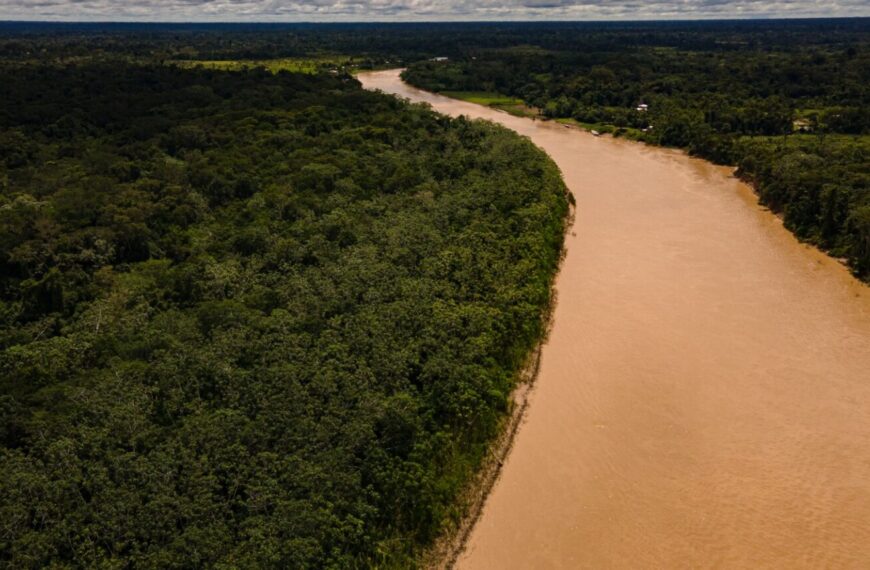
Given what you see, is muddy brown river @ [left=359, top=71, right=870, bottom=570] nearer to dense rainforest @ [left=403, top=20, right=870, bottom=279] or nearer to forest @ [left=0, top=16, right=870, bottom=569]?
forest @ [left=0, top=16, right=870, bottom=569]

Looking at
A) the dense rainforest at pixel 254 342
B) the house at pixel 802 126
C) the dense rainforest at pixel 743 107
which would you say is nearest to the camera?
the dense rainforest at pixel 254 342

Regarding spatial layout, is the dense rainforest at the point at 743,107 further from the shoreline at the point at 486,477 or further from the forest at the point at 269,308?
the shoreline at the point at 486,477

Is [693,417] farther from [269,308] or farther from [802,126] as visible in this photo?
[802,126]

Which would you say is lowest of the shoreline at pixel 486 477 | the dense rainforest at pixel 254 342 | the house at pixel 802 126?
the shoreline at pixel 486 477

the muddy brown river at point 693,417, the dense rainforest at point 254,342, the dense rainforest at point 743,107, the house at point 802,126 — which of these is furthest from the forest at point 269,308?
the house at point 802,126

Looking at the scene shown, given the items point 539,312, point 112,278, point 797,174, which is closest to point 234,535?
point 112,278

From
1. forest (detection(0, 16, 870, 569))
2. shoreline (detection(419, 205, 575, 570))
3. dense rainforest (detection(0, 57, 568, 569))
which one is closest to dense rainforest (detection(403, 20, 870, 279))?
forest (detection(0, 16, 870, 569))
